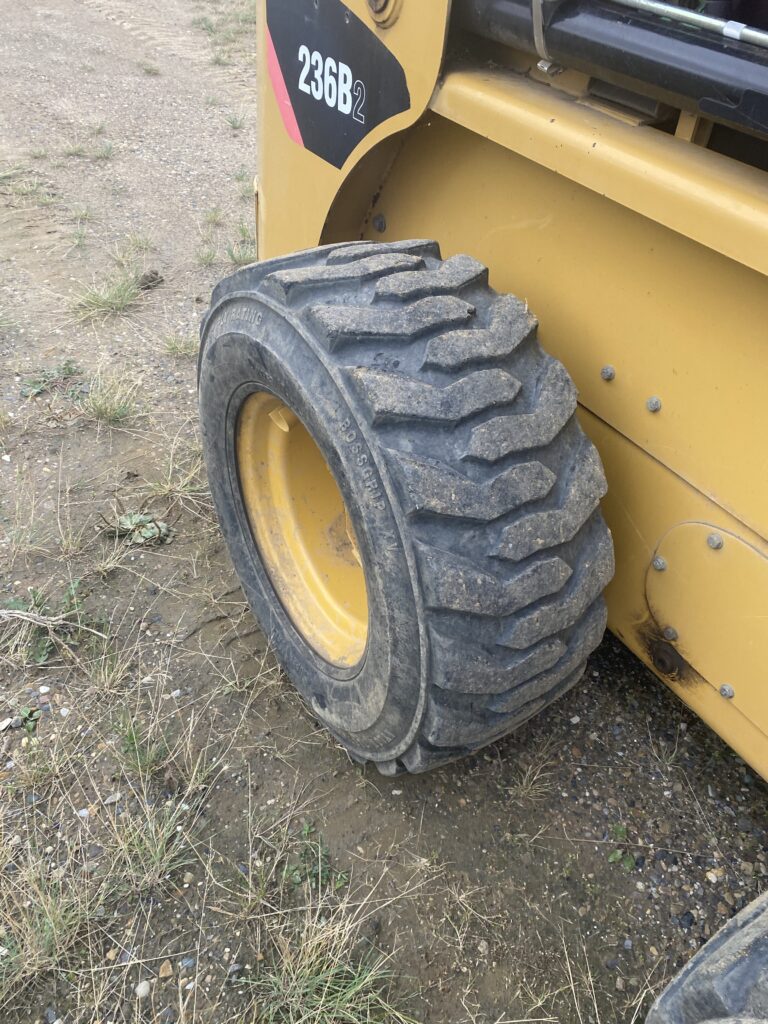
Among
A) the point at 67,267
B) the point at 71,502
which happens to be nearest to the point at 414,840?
the point at 71,502

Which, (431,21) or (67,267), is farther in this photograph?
(67,267)

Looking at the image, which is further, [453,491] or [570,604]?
[570,604]

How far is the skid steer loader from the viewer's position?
1.15 m

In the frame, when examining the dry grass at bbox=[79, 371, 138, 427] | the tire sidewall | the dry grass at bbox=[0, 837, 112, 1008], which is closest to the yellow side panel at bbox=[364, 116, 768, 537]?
the tire sidewall

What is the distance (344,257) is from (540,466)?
0.53 m

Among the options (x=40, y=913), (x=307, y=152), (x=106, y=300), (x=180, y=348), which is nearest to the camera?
(x=40, y=913)

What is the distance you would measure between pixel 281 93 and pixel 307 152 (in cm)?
19

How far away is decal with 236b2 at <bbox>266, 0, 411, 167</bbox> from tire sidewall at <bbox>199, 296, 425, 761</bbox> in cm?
45

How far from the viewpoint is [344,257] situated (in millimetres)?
1502

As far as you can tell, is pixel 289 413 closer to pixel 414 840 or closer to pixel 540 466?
pixel 540 466

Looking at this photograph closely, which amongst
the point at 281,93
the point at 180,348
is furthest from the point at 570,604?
the point at 180,348

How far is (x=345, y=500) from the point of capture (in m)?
1.43

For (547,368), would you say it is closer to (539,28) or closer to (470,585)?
(470,585)

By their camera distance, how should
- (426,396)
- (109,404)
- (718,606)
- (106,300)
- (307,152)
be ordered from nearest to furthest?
(426,396), (718,606), (307,152), (109,404), (106,300)
